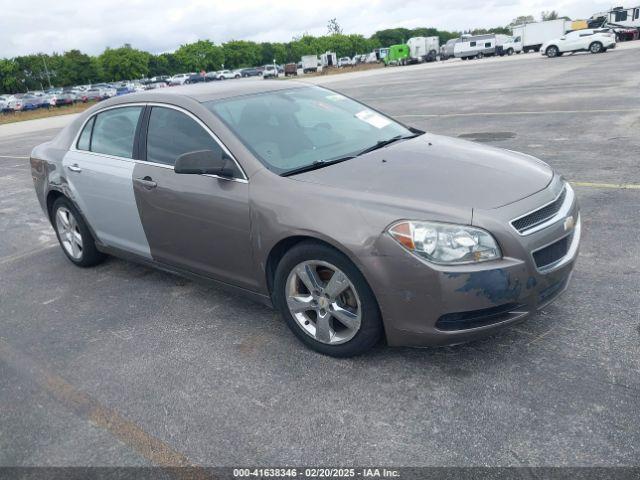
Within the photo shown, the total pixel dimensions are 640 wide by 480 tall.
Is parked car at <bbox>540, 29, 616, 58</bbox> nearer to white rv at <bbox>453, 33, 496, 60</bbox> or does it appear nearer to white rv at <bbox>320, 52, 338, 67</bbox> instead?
white rv at <bbox>453, 33, 496, 60</bbox>

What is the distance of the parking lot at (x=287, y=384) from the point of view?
2639mm

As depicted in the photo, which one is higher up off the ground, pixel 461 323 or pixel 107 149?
A: pixel 107 149

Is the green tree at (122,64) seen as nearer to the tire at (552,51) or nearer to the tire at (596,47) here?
the tire at (552,51)

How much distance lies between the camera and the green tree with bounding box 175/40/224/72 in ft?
429

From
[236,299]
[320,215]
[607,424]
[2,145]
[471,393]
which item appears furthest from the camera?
[2,145]

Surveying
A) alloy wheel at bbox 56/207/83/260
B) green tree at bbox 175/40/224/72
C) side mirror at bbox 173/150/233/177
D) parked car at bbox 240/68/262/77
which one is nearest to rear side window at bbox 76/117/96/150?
alloy wheel at bbox 56/207/83/260

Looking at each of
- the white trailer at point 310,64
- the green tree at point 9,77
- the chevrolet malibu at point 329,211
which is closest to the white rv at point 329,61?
the white trailer at point 310,64

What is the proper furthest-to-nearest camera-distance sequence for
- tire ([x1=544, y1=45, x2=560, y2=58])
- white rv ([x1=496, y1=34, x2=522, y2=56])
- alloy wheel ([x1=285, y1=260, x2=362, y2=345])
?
white rv ([x1=496, y1=34, x2=522, y2=56]) → tire ([x1=544, y1=45, x2=560, y2=58]) → alloy wheel ([x1=285, y1=260, x2=362, y2=345])

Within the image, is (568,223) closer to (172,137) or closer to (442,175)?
(442,175)

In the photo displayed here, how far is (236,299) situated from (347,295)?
4.74 feet

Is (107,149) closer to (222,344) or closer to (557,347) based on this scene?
(222,344)

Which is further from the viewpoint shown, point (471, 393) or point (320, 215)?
point (320, 215)

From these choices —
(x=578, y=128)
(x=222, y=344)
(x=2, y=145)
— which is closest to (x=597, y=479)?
(x=222, y=344)

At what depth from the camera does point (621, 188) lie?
20.3 ft
